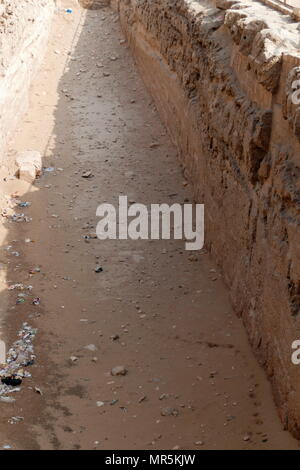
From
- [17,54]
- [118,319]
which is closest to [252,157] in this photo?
[118,319]

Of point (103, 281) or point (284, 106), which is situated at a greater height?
point (284, 106)

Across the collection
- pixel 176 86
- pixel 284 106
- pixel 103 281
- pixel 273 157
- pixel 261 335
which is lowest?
pixel 103 281

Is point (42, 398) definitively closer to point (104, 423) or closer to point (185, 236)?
point (104, 423)

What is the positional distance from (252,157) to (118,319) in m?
1.96

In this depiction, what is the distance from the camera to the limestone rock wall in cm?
870

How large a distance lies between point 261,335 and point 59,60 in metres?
8.52

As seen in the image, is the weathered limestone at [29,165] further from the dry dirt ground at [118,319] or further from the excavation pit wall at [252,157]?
the excavation pit wall at [252,157]

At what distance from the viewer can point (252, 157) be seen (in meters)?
4.86

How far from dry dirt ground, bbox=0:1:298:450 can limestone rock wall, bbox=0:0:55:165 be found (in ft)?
1.12

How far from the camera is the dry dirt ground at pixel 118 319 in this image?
15.0 feet

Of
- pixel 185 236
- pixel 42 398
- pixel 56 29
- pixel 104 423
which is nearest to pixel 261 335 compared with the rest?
pixel 104 423

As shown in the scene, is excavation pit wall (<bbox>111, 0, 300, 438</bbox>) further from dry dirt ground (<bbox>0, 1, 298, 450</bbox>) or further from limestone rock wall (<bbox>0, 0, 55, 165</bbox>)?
limestone rock wall (<bbox>0, 0, 55, 165</bbox>)

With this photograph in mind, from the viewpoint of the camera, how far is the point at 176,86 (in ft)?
27.1

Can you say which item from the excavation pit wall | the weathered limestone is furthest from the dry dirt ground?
the excavation pit wall
